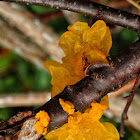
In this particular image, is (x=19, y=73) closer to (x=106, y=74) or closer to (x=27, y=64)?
(x=27, y=64)

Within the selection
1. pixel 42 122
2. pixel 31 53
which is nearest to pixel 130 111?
pixel 31 53

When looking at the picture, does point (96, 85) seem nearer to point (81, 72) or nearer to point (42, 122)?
point (81, 72)

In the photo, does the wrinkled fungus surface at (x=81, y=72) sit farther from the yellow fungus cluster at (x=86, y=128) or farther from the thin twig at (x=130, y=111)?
the thin twig at (x=130, y=111)

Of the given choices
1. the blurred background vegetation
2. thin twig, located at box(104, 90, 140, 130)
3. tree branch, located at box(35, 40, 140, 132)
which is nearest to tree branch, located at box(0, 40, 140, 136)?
tree branch, located at box(35, 40, 140, 132)

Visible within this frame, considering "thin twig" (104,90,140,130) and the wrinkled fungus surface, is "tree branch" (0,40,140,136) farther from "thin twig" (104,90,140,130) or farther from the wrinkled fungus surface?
"thin twig" (104,90,140,130)

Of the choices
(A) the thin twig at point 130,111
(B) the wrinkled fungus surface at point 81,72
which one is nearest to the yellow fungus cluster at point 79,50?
(B) the wrinkled fungus surface at point 81,72

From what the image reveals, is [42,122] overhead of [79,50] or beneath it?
beneath
